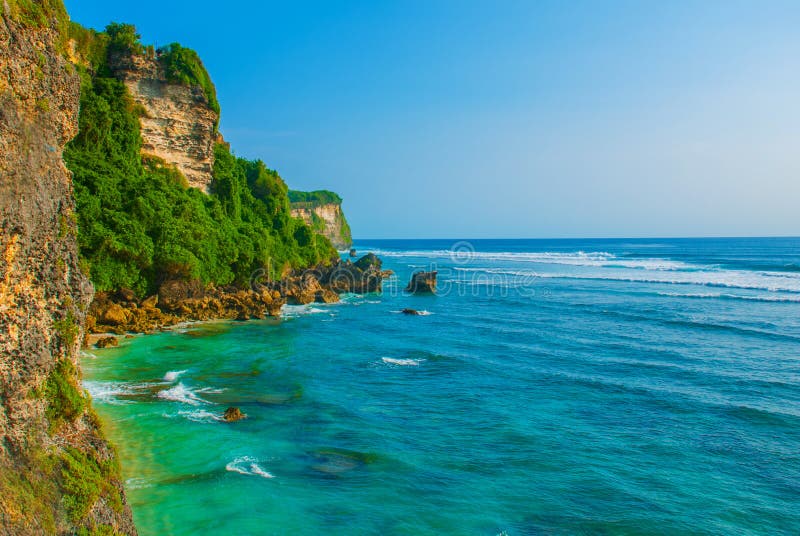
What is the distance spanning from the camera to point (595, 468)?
A: 1337cm

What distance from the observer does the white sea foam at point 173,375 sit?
19859mm

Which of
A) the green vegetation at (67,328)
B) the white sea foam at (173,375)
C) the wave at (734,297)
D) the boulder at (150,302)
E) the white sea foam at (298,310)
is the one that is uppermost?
the green vegetation at (67,328)

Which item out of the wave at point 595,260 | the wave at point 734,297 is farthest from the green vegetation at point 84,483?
the wave at point 595,260

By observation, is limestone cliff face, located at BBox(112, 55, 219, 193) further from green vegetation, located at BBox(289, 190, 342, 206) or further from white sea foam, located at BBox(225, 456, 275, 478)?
green vegetation, located at BBox(289, 190, 342, 206)

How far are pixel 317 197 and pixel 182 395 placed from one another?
120165 millimetres

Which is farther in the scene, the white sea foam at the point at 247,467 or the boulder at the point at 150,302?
the boulder at the point at 150,302

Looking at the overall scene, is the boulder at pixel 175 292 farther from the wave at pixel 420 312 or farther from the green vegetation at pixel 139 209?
the wave at pixel 420 312

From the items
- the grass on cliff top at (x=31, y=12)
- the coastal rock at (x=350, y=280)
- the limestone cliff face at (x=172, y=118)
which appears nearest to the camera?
the grass on cliff top at (x=31, y=12)

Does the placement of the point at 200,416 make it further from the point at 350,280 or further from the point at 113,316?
the point at 350,280

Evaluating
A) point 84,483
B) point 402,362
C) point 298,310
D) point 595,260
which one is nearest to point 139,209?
point 298,310

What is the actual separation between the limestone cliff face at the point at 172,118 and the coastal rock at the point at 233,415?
26398 millimetres

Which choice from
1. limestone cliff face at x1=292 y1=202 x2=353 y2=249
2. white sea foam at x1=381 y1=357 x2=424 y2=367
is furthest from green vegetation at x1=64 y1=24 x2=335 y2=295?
limestone cliff face at x1=292 y1=202 x2=353 y2=249

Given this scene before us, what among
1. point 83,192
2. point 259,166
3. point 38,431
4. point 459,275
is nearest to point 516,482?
point 38,431

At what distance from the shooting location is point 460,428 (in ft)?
52.6
